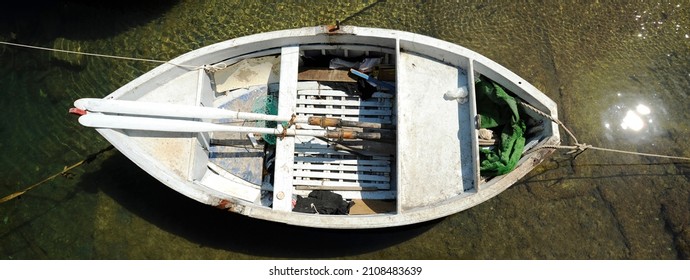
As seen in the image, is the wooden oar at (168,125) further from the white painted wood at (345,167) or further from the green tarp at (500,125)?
the green tarp at (500,125)

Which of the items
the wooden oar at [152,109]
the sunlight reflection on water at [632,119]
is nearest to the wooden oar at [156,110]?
the wooden oar at [152,109]

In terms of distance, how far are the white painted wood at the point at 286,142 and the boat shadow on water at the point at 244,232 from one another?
1.28 meters

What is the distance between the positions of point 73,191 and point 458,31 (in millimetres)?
6370

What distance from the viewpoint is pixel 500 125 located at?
6.50 m

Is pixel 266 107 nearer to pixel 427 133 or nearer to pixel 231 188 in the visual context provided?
pixel 231 188

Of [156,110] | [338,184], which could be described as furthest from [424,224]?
[156,110]

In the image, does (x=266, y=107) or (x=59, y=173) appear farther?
(x=59, y=173)

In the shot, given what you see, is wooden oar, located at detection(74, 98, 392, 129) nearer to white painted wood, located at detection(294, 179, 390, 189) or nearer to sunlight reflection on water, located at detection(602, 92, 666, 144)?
white painted wood, located at detection(294, 179, 390, 189)

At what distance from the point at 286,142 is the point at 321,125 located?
18.8 inches

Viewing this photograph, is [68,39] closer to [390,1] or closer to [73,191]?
[73,191]

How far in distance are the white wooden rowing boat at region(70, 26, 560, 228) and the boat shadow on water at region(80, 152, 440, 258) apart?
2.56 ft

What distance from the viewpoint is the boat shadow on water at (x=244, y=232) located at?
23.6 ft

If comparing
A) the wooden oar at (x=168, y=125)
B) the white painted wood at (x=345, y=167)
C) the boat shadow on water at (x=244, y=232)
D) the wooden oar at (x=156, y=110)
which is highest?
the wooden oar at (x=156, y=110)

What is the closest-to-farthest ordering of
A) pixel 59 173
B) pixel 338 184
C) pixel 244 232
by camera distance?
pixel 338 184, pixel 244 232, pixel 59 173
